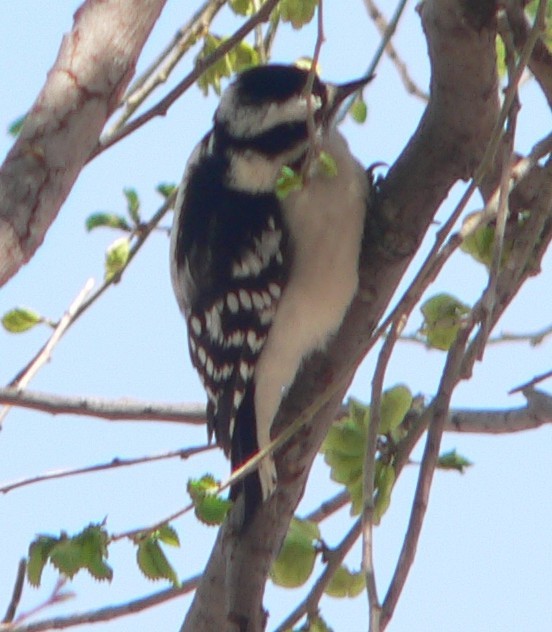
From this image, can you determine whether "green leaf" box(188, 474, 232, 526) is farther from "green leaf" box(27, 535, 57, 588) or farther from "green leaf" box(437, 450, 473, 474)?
"green leaf" box(437, 450, 473, 474)

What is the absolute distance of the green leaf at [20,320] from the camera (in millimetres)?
2514

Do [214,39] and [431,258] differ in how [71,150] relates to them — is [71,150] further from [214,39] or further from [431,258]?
[214,39]

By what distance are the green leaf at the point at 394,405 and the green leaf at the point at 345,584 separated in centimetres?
27

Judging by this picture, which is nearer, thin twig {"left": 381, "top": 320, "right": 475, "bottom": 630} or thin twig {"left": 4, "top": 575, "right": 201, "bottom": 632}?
thin twig {"left": 381, "top": 320, "right": 475, "bottom": 630}

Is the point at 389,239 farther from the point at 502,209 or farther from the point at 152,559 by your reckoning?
the point at 152,559

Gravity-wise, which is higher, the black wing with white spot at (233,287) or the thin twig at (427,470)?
the black wing with white spot at (233,287)

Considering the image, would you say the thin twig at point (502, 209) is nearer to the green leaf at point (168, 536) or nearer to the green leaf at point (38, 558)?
the green leaf at point (168, 536)

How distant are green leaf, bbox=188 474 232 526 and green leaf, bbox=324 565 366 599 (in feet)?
1.73

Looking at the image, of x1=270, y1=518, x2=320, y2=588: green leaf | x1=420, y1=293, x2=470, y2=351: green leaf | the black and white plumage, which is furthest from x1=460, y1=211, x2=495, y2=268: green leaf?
x1=270, y1=518, x2=320, y2=588: green leaf

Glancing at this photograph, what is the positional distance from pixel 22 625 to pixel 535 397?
1169mm

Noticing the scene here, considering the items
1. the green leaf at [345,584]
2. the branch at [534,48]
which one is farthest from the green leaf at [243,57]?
the green leaf at [345,584]

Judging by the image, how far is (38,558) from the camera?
1.84 m

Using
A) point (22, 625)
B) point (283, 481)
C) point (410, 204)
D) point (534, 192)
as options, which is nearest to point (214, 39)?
point (410, 204)

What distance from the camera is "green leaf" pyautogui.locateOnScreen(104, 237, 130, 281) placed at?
2510mm
